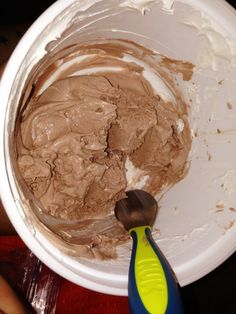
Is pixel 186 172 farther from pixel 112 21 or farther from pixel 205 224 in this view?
pixel 112 21

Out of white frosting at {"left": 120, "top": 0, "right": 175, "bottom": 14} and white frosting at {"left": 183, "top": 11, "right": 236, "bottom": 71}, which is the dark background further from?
white frosting at {"left": 120, "top": 0, "right": 175, "bottom": 14}

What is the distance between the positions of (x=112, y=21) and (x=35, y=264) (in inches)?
36.4

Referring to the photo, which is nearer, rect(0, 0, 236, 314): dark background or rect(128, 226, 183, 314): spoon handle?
rect(128, 226, 183, 314): spoon handle

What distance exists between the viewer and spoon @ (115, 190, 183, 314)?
740 millimetres

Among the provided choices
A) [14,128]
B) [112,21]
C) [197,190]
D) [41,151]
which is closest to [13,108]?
[14,128]

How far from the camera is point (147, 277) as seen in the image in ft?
2.56

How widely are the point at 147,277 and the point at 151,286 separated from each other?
0.02 meters

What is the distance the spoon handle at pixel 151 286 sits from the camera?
737 mm

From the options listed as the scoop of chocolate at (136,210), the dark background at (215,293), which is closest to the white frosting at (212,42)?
the scoop of chocolate at (136,210)

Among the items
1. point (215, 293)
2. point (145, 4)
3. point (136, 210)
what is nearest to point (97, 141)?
point (136, 210)

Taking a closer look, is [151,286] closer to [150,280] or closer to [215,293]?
[150,280]

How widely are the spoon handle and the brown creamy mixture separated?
0.55 feet

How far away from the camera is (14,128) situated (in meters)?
0.79

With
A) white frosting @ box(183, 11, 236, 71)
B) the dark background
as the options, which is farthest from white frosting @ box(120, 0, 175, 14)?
the dark background
